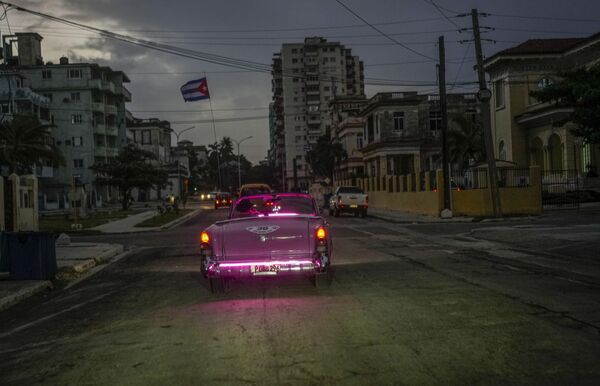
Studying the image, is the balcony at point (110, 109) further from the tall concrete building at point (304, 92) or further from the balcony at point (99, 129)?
the tall concrete building at point (304, 92)

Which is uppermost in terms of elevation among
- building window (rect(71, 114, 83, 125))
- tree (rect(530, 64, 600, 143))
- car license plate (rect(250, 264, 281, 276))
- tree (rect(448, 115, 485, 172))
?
building window (rect(71, 114, 83, 125))

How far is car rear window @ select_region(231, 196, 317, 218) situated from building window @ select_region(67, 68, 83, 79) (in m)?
70.8

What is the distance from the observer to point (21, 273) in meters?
12.8

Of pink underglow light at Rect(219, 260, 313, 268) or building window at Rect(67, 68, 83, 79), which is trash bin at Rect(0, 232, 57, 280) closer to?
pink underglow light at Rect(219, 260, 313, 268)

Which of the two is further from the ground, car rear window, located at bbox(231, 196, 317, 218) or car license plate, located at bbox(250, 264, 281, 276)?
car rear window, located at bbox(231, 196, 317, 218)

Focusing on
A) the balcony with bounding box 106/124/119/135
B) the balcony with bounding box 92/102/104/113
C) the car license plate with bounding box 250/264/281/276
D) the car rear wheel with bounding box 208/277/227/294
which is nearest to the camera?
the car license plate with bounding box 250/264/281/276

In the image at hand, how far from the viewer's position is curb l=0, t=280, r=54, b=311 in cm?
1037

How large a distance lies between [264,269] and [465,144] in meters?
43.8

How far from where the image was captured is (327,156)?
250 ft

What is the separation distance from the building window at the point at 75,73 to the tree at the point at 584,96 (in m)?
71.2

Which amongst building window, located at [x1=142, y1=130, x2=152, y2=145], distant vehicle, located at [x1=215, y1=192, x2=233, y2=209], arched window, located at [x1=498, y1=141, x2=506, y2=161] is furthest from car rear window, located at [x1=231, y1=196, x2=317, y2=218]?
building window, located at [x1=142, y1=130, x2=152, y2=145]

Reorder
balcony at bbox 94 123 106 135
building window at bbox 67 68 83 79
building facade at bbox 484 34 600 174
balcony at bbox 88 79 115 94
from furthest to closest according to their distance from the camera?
balcony at bbox 94 123 106 135
balcony at bbox 88 79 115 94
building window at bbox 67 68 83 79
building facade at bbox 484 34 600 174

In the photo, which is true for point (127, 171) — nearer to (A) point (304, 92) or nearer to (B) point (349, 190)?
(B) point (349, 190)

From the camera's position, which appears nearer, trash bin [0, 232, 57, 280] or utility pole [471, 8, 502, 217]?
trash bin [0, 232, 57, 280]
